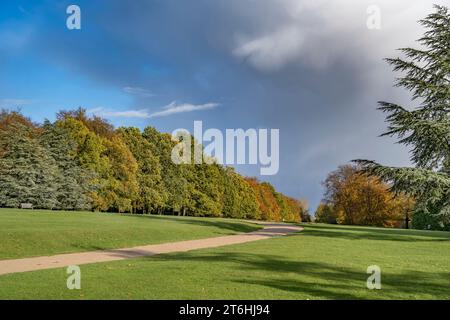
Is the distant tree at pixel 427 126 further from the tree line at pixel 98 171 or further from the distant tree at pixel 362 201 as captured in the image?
the distant tree at pixel 362 201

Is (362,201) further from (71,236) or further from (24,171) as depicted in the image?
(71,236)

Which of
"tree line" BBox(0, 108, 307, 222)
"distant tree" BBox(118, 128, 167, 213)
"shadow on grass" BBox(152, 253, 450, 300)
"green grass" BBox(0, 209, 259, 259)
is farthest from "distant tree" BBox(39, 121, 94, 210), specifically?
"shadow on grass" BBox(152, 253, 450, 300)

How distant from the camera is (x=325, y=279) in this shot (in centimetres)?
1041

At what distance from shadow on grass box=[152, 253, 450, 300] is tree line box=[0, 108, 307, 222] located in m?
29.2

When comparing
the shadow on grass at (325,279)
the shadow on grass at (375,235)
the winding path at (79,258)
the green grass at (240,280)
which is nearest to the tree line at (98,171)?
the shadow on grass at (375,235)

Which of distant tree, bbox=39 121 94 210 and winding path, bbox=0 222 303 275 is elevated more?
distant tree, bbox=39 121 94 210

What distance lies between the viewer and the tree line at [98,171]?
38.8 m

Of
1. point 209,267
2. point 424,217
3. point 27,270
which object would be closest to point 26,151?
point 27,270

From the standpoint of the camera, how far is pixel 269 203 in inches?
3629

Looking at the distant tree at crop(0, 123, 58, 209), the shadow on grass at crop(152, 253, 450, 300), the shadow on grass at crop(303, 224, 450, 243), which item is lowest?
the shadow on grass at crop(303, 224, 450, 243)

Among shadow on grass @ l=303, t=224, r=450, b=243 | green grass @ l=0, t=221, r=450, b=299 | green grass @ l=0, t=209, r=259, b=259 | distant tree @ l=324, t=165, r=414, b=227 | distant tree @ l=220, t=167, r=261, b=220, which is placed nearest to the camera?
green grass @ l=0, t=221, r=450, b=299

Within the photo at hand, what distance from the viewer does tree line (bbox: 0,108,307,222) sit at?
38.8 m

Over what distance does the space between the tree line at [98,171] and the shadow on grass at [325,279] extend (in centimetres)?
2925

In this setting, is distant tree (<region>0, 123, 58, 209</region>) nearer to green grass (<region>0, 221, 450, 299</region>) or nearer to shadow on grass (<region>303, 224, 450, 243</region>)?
shadow on grass (<region>303, 224, 450, 243</region>)
